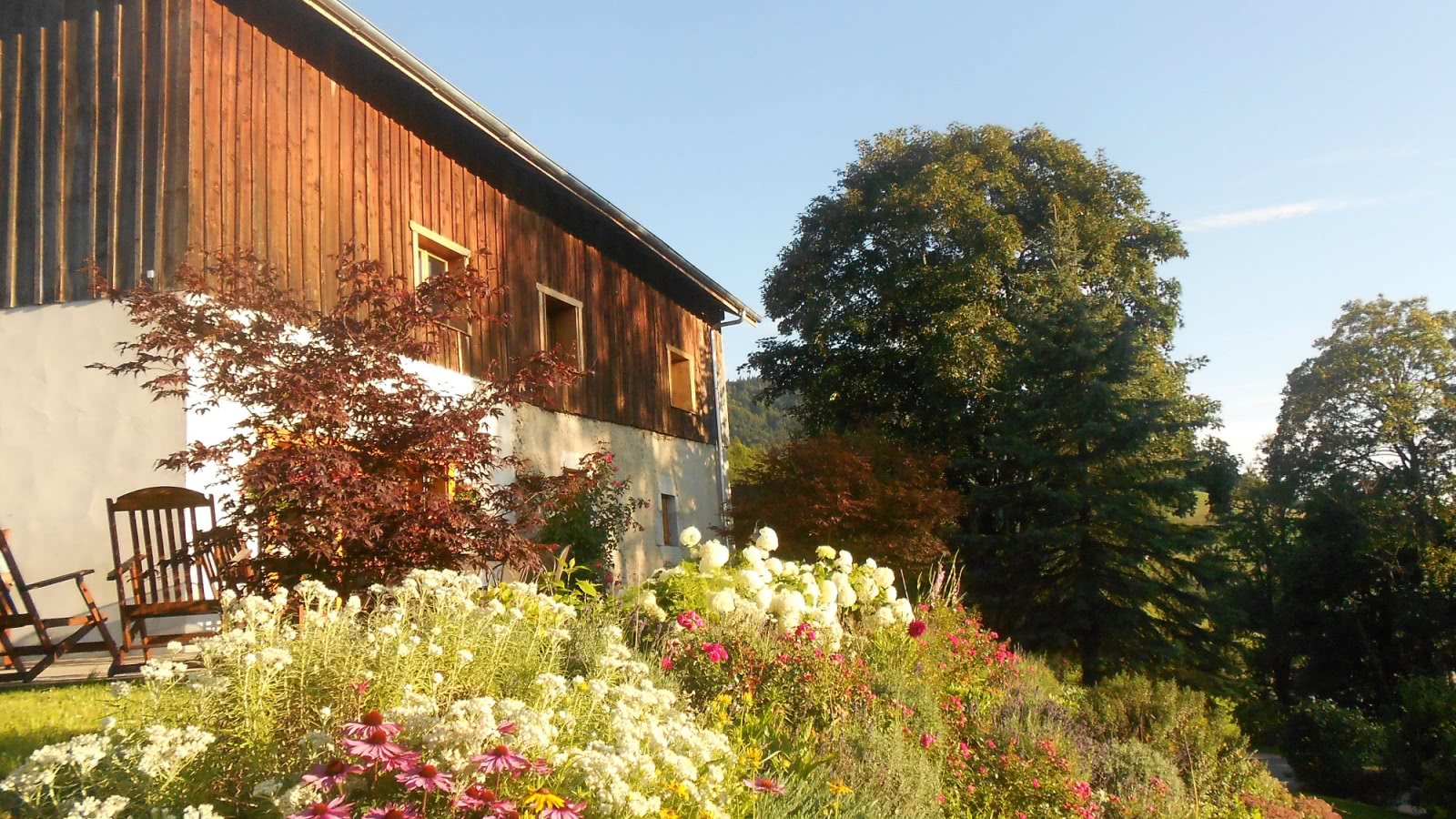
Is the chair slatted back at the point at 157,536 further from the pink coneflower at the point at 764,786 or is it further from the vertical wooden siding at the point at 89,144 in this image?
the pink coneflower at the point at 764,786

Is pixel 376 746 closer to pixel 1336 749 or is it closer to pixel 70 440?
pixel 70 440

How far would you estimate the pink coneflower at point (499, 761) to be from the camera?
2.60 metres

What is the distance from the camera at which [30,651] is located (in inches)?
251

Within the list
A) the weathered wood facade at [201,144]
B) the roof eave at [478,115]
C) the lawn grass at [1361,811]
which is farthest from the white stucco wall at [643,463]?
the lawn grass at [1361,811]

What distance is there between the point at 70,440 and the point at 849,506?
888 centimetres

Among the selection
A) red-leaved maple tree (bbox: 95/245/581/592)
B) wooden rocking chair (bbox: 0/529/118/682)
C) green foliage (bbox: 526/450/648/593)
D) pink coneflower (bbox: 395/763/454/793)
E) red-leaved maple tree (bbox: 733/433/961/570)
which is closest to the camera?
pink coneflower (bbox: 395/763/454/793)

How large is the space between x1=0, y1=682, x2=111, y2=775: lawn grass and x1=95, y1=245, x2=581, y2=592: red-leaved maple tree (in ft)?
3.38

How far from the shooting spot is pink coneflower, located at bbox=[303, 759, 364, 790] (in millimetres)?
2531

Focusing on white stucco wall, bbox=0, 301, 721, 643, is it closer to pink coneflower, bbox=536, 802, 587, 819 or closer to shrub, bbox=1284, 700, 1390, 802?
pink coneflower, bbox=536, 802, 587, 819

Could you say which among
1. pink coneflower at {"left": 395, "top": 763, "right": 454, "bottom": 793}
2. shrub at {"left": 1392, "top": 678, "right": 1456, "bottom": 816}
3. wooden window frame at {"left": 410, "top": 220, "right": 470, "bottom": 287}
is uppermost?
wooden window frame at {"left": 410, "top": 220, "right": 470, "bottom": 287}

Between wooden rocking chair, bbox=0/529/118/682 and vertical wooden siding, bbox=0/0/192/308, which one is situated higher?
vertical wooden siding, bbox=0/0/192/308

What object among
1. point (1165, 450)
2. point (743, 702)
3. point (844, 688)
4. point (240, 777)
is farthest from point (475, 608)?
point (1165, 450)

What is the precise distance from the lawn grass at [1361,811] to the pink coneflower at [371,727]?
18381 mm

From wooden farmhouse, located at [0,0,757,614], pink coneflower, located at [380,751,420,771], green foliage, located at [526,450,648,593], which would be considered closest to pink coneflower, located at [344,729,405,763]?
pink coneflower, located at [380,751,420,771]
